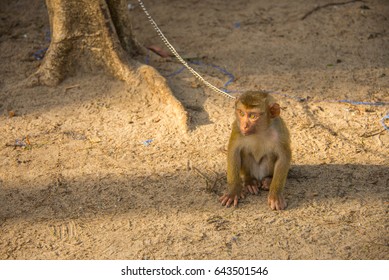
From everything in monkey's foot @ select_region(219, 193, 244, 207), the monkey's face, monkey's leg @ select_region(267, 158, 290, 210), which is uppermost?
the monkey's face

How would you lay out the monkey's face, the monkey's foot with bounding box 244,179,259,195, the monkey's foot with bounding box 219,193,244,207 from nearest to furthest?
the monkey's face → the monkey's foot with bounding box 219,193,244,207 → the monkey's foot with bounding box 244,179,259,195

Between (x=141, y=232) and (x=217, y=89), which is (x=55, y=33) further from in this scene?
(x=141, y=232)

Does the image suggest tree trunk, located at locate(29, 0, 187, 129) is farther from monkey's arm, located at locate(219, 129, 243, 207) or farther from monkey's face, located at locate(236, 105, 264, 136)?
Answer: monkey's face, located at locate(236, 105, 264, 136)

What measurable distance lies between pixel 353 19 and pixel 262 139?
5.31m

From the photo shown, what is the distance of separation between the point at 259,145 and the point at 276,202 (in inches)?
23.1

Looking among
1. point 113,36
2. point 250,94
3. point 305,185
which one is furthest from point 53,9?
point 305,185

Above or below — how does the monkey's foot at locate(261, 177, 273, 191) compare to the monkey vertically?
below

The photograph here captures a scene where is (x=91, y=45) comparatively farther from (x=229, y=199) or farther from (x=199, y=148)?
(x=229, y=199)

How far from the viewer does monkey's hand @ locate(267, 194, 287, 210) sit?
5.21m

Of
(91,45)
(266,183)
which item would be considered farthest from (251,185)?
(91,45)

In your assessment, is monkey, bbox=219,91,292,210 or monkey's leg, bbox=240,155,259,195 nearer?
monkey, bbox=219,91,292,210

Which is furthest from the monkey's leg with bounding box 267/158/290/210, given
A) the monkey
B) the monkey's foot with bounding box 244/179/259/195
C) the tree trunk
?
the tree trunk

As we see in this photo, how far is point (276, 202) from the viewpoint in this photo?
5.22 m

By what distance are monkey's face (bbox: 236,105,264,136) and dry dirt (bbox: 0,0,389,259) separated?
0.80 m
